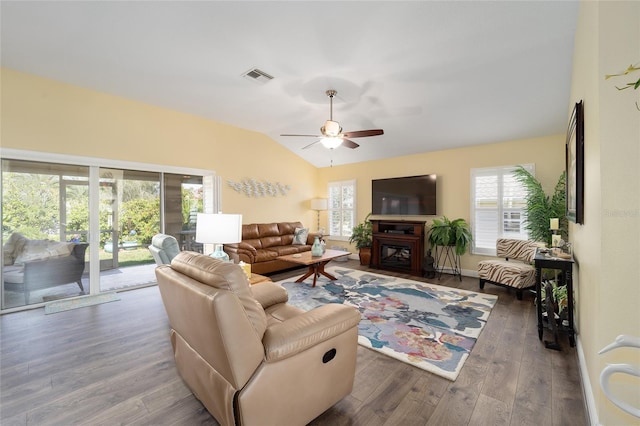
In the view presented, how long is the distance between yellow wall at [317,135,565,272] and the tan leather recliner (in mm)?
4492

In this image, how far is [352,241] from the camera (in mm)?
6645

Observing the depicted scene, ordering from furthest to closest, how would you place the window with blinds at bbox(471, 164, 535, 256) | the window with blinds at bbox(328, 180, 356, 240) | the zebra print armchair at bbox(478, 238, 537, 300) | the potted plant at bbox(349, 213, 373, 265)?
the window with blinds at bbox(328, 180, 356, 240), the potted plant at bbox(349, 213, 373, 265), the window with blinds at bbox(471, 164, 535, 256), the zebra print armchair at bbox(478, 238, 537, 300)

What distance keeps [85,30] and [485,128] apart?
547 centimetres

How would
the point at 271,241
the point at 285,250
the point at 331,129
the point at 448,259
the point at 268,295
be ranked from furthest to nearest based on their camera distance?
the point at 271,241 → the point at 285,250 → the point at 448,259 → the point at 331,129 → the point at 268,295

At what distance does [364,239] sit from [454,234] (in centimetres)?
198

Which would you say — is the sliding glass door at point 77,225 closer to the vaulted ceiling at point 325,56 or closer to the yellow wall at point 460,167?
the vaulted ceiling at point 325,56

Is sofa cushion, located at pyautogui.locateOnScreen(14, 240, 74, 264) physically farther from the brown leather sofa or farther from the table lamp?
the table lamp

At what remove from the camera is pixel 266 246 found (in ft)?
19.5

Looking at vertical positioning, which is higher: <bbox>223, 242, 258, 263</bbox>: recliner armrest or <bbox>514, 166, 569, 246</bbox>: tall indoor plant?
<bbox>514, 166, 569, 246</bbox>: tall indoor plant

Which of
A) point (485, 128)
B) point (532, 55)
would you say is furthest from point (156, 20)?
point (485, 128)

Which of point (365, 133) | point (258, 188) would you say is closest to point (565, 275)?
point (365, 133)

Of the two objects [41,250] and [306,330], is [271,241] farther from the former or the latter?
[306,330]

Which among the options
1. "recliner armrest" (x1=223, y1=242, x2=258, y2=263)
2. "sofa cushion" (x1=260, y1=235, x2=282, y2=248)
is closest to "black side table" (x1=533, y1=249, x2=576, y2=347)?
"recliner armrest" (x1=223, y1=242, x2=258, y2=263)

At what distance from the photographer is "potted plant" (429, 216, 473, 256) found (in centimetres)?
494
